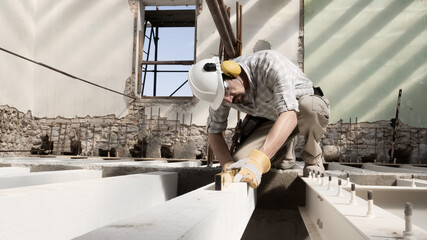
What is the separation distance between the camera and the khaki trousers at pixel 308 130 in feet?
8.58

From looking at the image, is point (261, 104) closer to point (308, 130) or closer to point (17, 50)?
point (308, 130)

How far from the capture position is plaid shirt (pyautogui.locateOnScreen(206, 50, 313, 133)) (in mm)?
2186

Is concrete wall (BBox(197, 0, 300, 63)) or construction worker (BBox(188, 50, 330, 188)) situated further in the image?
concrete wall (BBox(197, 0, 300, 63))

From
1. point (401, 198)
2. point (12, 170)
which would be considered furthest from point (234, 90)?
point (12, 170)

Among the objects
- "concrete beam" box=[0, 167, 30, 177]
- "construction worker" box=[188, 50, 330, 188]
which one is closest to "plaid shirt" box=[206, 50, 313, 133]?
"construction worker" box=[188, 50, 330, 188]

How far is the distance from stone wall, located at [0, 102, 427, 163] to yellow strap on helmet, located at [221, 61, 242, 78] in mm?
5078

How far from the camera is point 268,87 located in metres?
2.47

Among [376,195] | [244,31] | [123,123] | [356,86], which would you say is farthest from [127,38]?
[376,195]

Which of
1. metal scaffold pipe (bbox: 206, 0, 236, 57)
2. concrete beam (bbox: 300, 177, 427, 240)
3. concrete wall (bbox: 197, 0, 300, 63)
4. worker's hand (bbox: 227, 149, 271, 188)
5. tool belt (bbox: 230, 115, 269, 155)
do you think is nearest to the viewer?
A: concrete beam (bbox: 300, 177, 427, 240)

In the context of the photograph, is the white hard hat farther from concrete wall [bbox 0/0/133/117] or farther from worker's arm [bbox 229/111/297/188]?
concrete wall [bbox 0/0/133/117]

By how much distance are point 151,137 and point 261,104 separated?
17.8 feet

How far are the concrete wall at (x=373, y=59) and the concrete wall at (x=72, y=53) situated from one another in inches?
168

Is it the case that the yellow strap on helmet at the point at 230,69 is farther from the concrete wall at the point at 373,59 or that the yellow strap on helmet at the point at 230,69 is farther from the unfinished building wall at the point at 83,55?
the unfinished building wall at the point at 83,55

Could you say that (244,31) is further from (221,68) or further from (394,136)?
(221,68)
